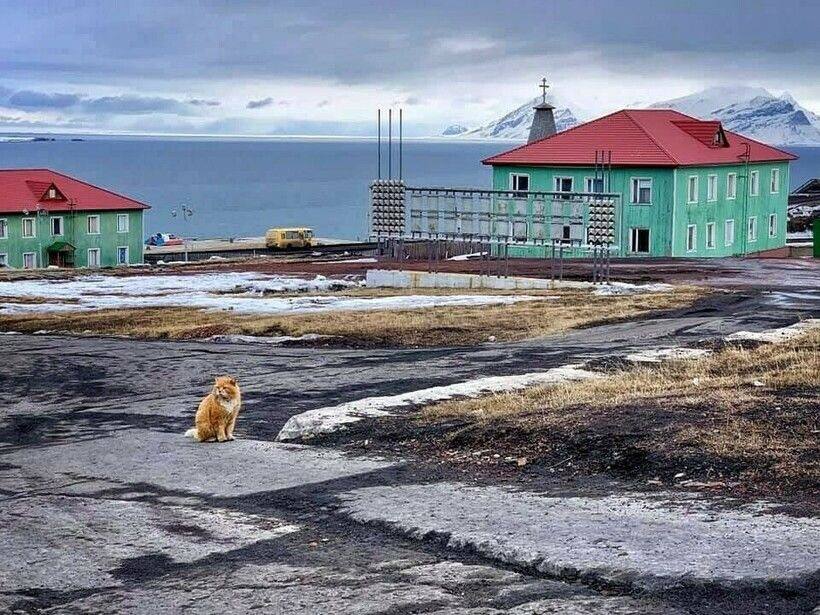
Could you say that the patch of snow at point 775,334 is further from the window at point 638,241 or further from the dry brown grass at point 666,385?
the window at point 638,241

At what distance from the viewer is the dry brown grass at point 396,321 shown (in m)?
27.9

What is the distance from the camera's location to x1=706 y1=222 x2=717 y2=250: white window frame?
220 ft

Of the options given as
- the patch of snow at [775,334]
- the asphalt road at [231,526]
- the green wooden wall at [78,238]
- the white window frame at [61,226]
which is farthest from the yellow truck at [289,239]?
the asphalt road at [231,526]

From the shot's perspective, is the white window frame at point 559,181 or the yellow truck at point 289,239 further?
the yellow truck at point 289,239

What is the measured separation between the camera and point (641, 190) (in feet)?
211

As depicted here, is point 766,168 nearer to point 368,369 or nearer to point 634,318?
point 634,318

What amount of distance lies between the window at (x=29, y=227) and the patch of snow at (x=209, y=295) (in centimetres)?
3634

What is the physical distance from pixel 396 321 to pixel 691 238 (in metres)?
39.0

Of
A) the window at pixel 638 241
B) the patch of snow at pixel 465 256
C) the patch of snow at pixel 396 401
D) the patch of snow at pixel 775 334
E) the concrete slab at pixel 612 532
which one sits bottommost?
the patch of snow at pixel 396 401

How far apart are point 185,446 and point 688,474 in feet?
19.8

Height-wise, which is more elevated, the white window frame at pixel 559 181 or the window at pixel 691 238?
the white window frame at pixel 559 181

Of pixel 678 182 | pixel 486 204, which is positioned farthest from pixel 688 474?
pixel 678 182

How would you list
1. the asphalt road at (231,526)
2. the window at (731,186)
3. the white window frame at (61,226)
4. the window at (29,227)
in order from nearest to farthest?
the asphalt road at (231,526) < the window at (731,186) < the window at (29,227) < the white window frame at (61,226)

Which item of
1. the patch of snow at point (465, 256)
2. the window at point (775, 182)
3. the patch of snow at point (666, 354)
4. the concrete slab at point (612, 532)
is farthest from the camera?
the window at point (775, 182)
